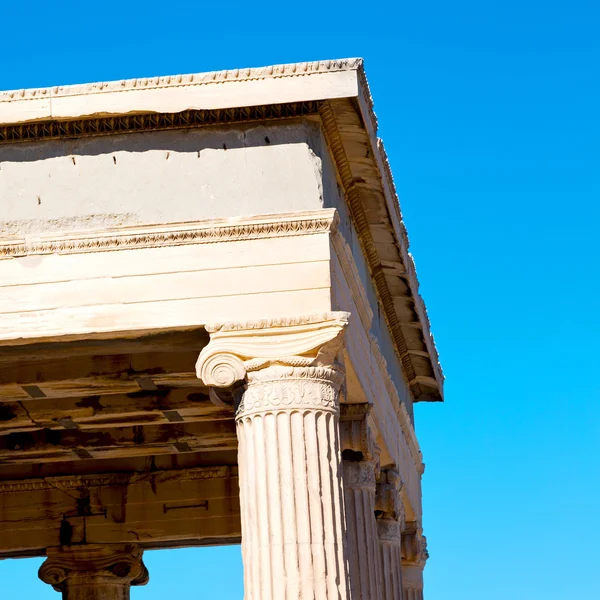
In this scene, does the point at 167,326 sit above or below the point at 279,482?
above

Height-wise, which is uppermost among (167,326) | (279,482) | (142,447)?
(142,447)

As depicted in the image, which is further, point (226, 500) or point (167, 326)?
point (226, 500)

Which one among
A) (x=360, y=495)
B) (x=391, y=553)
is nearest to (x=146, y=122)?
(x=360, y=495)

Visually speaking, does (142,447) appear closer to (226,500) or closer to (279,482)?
(226,500)

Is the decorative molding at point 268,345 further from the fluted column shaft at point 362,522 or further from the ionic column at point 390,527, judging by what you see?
the ionic column at point 390,527

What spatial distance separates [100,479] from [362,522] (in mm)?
9393

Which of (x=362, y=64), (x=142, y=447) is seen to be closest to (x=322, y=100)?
(x=362, y=64)

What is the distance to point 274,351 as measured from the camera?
24.0 meters

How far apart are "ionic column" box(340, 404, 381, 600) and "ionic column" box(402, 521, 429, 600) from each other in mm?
8751

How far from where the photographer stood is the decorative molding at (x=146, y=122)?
25.1 metres

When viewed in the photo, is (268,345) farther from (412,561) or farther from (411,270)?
(412,561)

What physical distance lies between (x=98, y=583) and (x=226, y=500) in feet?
12.7

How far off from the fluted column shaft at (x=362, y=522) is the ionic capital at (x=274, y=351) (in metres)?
5.26

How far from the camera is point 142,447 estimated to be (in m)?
34.1
